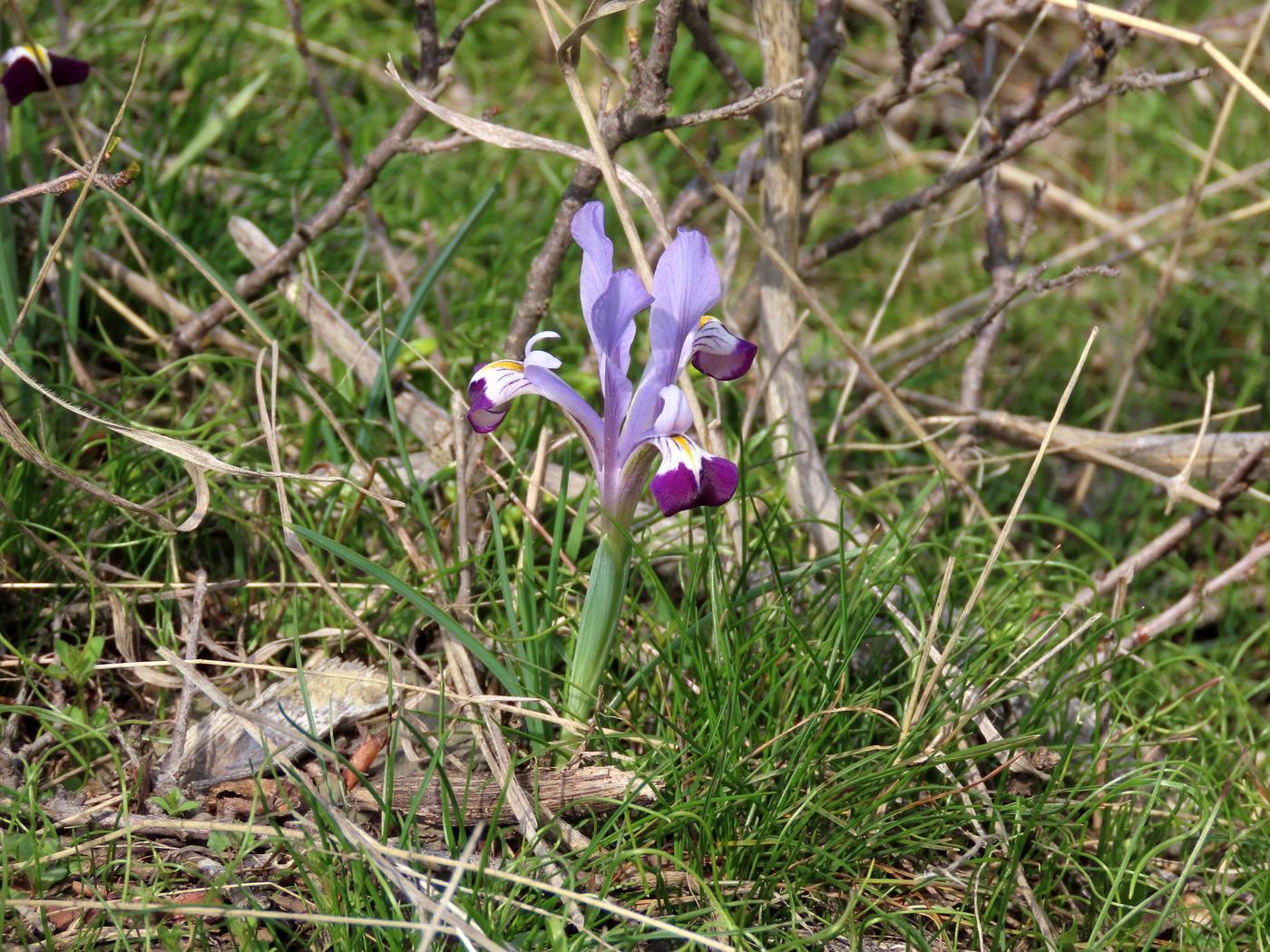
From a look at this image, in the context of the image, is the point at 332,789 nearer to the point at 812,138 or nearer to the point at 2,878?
the point at 2,878

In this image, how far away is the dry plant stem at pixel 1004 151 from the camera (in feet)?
8.36

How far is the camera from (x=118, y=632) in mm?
2328

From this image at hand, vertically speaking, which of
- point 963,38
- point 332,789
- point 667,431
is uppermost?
point 963,38

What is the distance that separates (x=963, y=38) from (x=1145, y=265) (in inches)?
70.8

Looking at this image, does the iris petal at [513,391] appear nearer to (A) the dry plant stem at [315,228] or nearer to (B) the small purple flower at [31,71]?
(A) the dry plant stem at [315,228]

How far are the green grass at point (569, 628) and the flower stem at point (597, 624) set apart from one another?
0.08 m

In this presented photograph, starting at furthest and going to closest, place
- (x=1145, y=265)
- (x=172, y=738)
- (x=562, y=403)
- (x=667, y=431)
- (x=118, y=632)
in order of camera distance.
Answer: (x=1145, y=265)
(x=118, y=632)
(x=172, y=738)
(x=562, y=403)
(x=667, y=431)

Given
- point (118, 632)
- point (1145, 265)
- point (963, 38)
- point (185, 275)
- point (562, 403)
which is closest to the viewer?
point (562, 403)

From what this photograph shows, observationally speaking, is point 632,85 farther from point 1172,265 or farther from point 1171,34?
point 1172,265

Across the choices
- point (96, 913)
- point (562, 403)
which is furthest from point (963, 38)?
point (96, 913)

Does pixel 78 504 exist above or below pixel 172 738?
above

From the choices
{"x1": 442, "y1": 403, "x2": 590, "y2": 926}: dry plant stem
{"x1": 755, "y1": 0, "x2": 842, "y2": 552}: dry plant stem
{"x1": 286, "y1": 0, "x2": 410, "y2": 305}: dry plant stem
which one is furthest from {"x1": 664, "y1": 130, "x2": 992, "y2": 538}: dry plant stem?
{"x1": 286, "y1": 0, "x2": 410, "y2": 305}: dry plant stem

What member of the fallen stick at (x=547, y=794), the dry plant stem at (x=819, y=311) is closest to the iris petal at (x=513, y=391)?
the fallen stick at (x=547, y=794)

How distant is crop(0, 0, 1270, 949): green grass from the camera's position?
1924 mm
